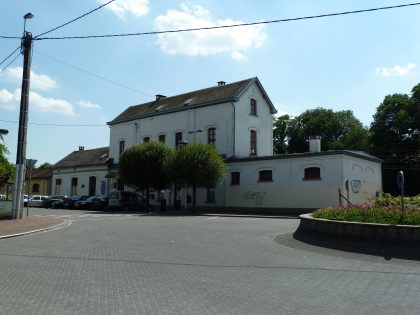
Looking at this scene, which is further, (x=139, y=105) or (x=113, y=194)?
(x=139, y=105)

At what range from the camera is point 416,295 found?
6801 millimetres

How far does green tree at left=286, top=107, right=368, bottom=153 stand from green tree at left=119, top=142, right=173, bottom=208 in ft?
118

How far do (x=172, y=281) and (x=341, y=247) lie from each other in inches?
241

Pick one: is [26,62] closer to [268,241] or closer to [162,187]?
[268,241]

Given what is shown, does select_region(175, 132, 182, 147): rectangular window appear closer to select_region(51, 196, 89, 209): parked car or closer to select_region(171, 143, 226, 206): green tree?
select_region(171, 143, 226, 206): green tree

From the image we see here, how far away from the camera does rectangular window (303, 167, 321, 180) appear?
3173 centimetres

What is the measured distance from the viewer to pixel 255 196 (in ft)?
115

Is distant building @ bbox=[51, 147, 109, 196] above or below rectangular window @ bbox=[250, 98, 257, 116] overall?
below

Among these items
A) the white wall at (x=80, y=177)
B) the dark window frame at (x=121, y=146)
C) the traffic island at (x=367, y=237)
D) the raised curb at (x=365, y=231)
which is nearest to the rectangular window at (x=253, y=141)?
the dark window frame at (x=121, y=146)

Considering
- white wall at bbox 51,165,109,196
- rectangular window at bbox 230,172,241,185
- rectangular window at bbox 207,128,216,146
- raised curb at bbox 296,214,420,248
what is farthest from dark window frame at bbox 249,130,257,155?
raised curb at bbox 296,214,420,248

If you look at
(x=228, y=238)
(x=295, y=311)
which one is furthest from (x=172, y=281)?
(x=228, y=238)

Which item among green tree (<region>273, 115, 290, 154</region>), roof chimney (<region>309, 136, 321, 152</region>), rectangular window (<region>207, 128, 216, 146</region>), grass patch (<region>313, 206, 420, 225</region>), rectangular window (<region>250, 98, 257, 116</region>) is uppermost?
green tree (<region>273, 115, 290, 154</region>)

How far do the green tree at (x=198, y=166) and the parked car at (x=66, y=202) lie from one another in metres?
12.9

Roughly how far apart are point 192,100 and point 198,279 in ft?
116
